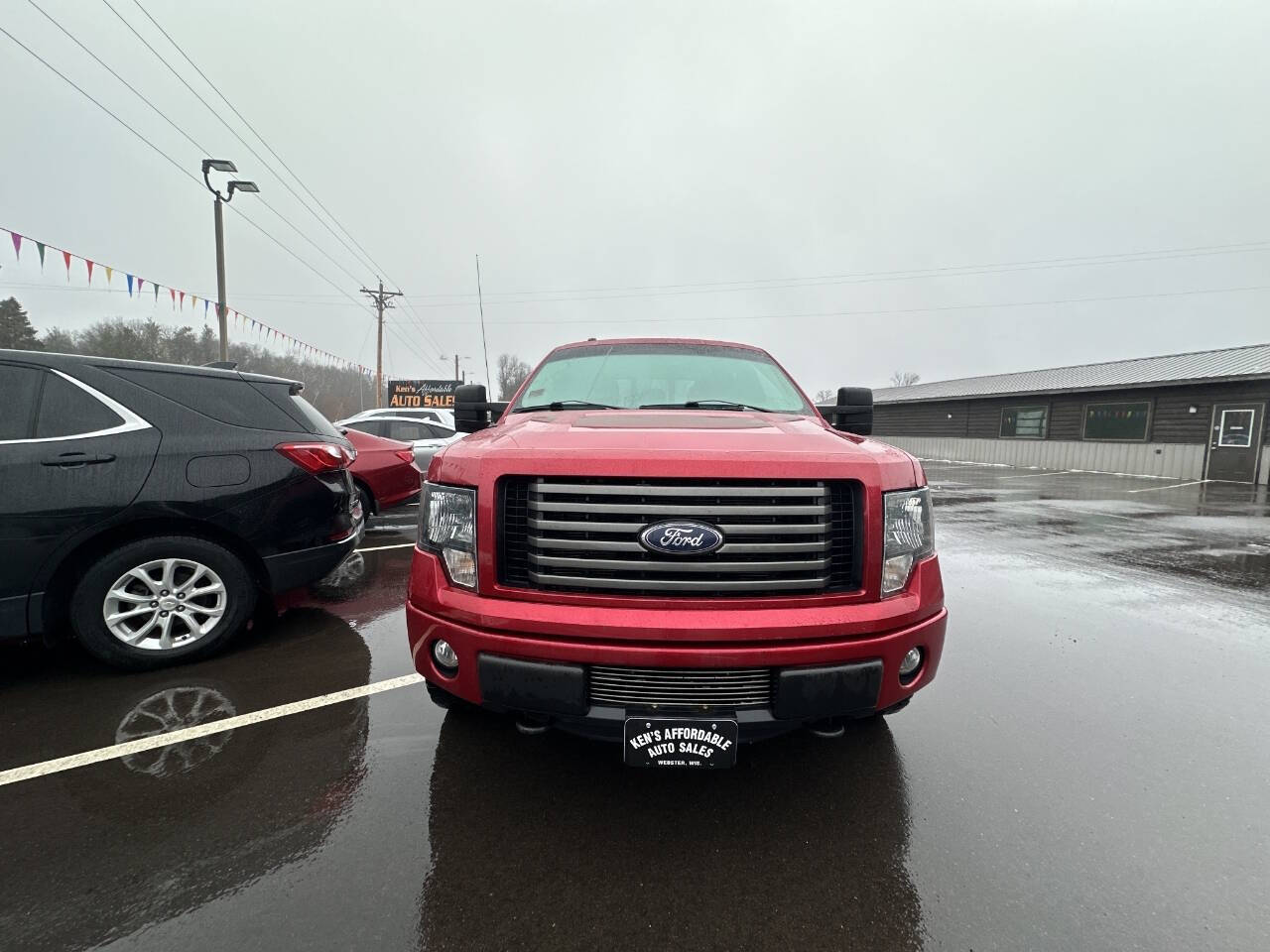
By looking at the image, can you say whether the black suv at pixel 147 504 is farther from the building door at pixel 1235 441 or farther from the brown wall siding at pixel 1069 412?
the brown wall siding at pixel 1069 412

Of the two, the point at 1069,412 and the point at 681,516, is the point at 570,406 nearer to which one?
the point at 681,516

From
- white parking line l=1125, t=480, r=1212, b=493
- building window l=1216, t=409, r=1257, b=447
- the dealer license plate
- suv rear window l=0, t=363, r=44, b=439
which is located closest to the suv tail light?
suv rear window l=0, t=363, r=44, b=439

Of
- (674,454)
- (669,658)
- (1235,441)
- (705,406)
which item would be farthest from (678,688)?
(1235,441)

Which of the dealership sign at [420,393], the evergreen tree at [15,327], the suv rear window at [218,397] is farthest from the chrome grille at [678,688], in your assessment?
the evergreen tree at [15,327]

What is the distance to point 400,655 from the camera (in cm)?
343

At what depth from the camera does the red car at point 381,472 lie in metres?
6.66

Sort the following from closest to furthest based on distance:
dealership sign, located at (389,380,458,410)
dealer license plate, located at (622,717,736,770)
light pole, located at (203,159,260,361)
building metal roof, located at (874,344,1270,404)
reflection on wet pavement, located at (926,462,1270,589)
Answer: dealer license plate, located at (622,717,736,770) < reflection on wet pavement, located at (926,462,1270,589) < light pole, located at (203,159,260,361) < building metal roof, located at (874,344,1270,404) < dealership sign, located at (389,380,458,410)

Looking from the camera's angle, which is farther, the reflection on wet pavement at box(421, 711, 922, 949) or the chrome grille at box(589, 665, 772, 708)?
the chrome grille at box(589, 665, 772, 708)

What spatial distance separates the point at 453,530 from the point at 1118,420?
26008 mm

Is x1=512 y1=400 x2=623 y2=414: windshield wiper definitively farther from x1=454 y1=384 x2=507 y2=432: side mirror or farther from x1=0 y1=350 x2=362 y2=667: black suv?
x1=0 y1=350 x2=362 y2=667: black suv

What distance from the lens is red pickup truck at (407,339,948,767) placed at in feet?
5.94

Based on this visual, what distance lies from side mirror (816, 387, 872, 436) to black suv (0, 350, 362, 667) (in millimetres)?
3260

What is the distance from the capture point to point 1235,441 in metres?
17.0

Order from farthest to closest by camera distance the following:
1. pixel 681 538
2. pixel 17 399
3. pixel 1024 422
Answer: pixel 1024 422
pixel 17 399
pixel 681 538
